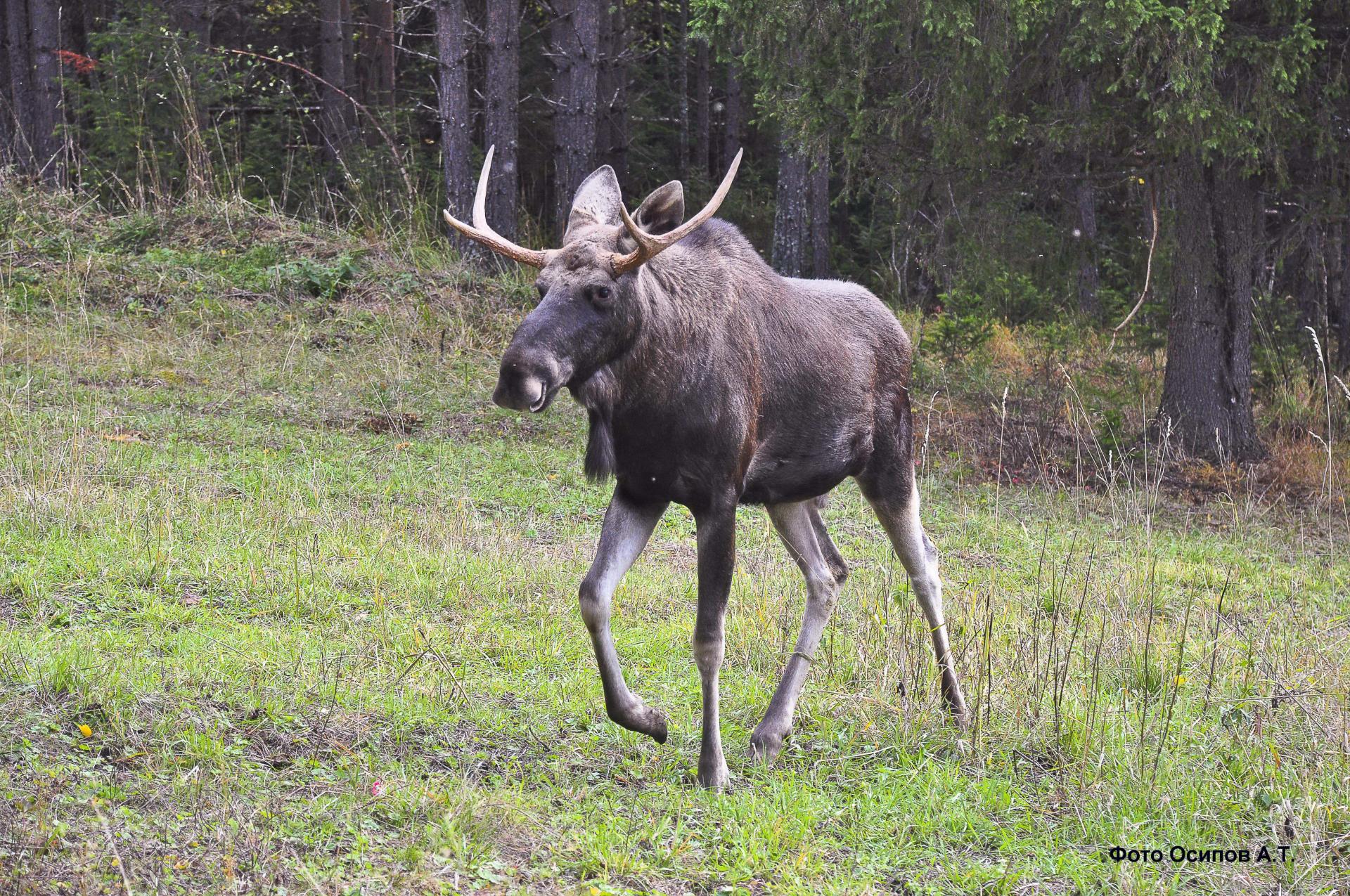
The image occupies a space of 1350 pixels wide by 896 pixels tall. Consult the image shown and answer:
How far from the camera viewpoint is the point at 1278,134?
1141 centimetres

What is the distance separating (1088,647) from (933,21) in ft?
20.1

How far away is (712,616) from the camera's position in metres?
5.22

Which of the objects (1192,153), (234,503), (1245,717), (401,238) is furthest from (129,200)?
(1245,717)

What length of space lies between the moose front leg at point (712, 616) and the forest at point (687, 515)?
19cm

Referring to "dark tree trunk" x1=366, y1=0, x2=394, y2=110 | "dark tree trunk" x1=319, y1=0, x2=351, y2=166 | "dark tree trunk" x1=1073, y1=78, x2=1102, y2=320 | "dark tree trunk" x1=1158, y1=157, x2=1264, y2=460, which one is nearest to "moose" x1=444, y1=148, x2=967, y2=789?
"dark tree trunk" x1=1073, y1=78, x2=1102, y2=320

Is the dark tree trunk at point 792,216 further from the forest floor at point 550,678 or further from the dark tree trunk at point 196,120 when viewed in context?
the forest floor at point 550,678

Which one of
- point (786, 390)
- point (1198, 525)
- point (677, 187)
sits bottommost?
point (1198, 525)

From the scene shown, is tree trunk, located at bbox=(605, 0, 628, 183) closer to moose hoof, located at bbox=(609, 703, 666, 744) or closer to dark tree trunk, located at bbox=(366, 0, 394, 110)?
dark tree trunk, located at bbox=(366, 0, 394, 110)

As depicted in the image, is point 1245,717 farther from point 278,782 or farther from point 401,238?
point 401,238

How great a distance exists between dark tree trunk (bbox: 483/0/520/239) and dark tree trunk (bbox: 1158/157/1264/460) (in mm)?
8691

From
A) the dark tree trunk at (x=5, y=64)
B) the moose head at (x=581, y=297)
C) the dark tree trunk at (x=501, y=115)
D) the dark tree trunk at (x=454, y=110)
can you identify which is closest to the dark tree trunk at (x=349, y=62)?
the dark tree trunk at (x=5, y=64)

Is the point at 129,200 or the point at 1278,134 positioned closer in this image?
the point at 1278,134

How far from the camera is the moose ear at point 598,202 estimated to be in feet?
17.9

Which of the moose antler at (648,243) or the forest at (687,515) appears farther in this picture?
the moose antler at (648,243)
